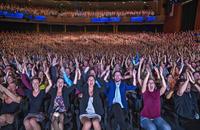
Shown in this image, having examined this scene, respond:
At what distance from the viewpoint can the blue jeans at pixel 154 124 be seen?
4867 millimetres

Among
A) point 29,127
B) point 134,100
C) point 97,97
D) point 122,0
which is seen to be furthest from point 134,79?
point 122,0

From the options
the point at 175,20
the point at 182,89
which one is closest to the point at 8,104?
the point at 182,89

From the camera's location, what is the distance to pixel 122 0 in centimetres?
4419

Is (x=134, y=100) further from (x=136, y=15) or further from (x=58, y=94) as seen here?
(x=136, y=15)

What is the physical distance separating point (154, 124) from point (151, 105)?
0.30 m

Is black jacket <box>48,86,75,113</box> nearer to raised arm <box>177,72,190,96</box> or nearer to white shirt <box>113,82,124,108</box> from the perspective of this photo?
white shirt <box>113,82,124,108</box>

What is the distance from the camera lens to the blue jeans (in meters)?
4.87

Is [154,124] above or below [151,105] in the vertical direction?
below

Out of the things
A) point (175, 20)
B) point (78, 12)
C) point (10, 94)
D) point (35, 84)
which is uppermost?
point (78, 12)

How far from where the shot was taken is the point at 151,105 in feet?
16.8

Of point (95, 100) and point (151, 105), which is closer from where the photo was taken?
point (151, 105)

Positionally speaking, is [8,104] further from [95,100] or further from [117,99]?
[117,99]

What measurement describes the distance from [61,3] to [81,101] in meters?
37.2

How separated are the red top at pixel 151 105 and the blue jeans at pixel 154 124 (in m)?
0.07
